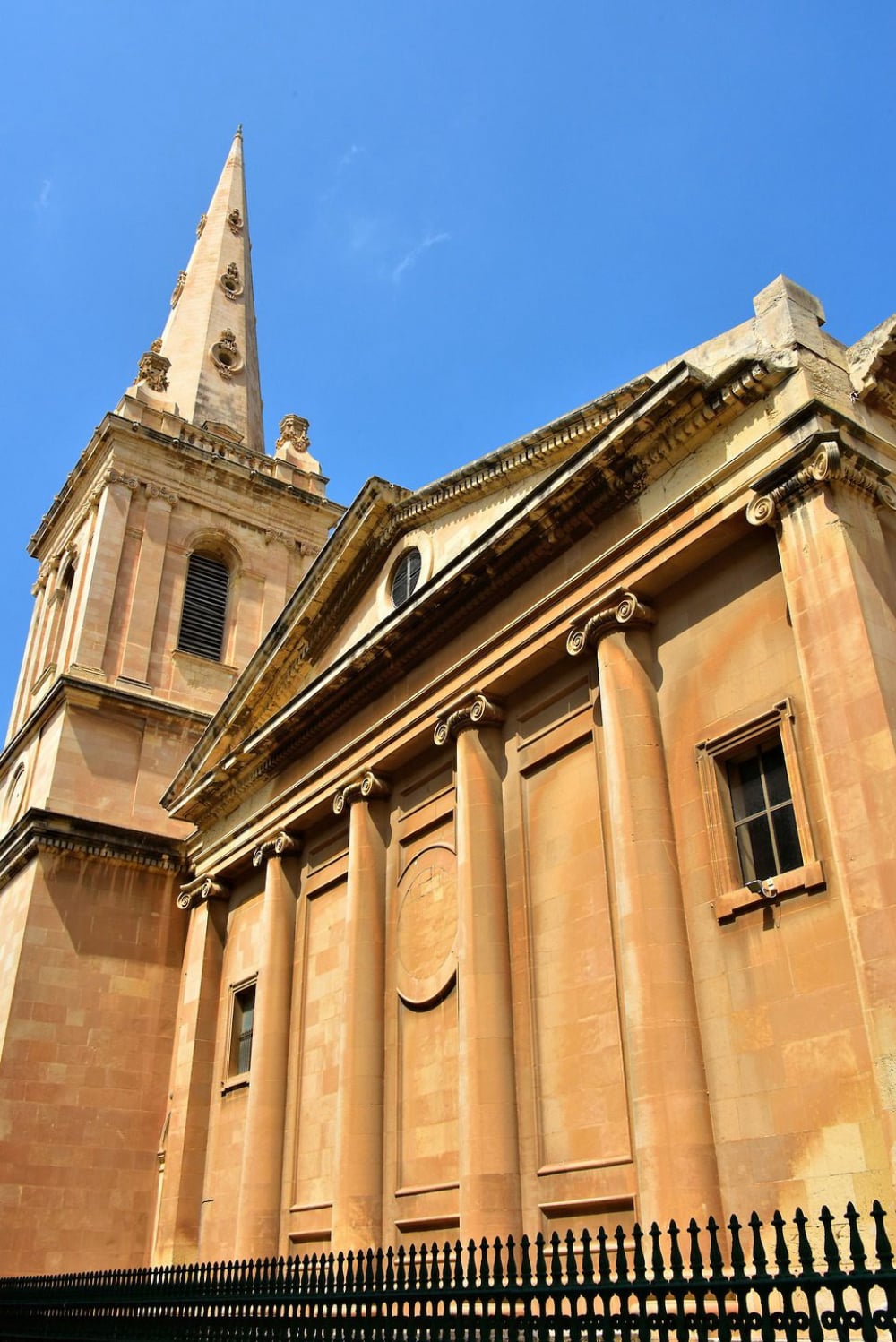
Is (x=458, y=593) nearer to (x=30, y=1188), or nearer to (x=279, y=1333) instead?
(x=279, y=1333)

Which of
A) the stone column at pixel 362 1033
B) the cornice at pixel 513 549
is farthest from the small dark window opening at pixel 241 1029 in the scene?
the stone column at pixel 362 1033

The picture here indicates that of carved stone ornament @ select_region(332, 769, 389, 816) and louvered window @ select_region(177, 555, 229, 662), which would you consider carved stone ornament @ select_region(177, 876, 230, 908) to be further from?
louvered window @ select_region(177, 555, 229, 662)

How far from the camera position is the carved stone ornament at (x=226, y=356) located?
35.2 m

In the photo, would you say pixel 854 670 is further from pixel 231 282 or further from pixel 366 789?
pixel 231 282

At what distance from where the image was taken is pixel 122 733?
26.5 meters

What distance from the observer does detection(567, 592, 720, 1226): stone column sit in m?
10.4

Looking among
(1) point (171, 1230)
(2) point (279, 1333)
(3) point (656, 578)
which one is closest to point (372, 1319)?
(2) point (279, 1333)

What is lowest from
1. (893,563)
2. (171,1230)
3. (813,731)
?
(171,1230)

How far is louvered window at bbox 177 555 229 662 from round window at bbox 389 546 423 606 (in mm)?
11015

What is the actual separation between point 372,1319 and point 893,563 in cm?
813

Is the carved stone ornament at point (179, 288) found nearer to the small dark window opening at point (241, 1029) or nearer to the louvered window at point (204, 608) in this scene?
the louvered window at point (204, 608)

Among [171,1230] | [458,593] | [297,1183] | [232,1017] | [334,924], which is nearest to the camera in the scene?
[458,593]

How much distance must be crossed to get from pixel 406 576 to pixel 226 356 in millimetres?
19504

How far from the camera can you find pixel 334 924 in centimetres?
1844
